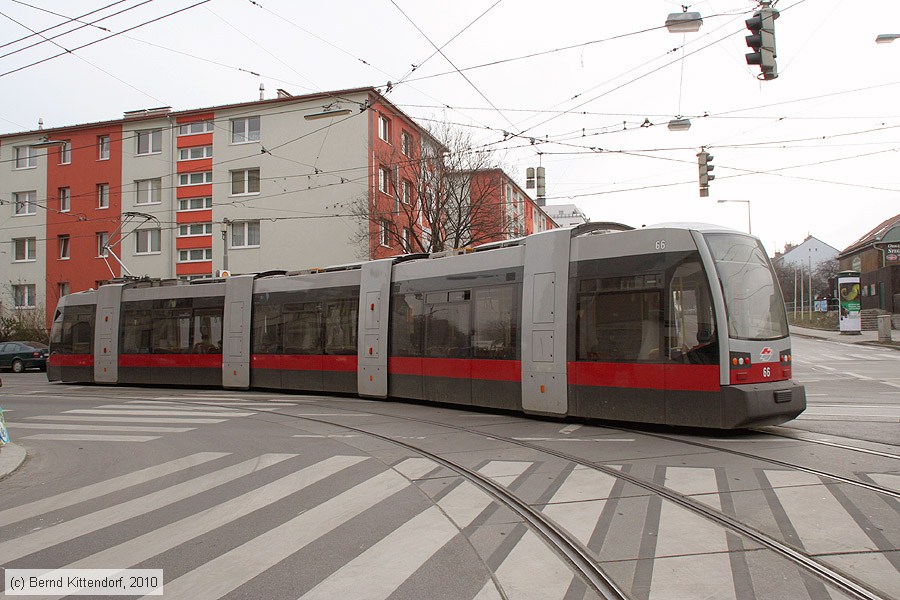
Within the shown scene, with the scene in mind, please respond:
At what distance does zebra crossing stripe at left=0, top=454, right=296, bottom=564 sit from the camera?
5.37 metres

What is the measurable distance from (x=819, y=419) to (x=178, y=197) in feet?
117

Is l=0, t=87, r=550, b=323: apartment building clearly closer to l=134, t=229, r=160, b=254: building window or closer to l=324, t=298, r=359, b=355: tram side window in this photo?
l=134, t=229, r=160, b=254: building window

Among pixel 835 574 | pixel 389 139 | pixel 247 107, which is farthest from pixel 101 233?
pixel 835 574

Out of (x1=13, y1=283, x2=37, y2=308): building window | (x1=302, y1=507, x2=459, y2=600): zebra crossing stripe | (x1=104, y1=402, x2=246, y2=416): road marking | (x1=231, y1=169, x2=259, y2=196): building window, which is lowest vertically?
(x1=104, y1=402, x2=246, y2=416): road marking

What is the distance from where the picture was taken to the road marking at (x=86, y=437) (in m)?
10.7

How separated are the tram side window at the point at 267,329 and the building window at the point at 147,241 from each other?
24071 millimetres

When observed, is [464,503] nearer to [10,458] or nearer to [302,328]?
[10,458]

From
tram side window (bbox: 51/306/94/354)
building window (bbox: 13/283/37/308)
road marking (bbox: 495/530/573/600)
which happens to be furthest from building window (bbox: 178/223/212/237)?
road marking (bbox: 495/530/573/600)

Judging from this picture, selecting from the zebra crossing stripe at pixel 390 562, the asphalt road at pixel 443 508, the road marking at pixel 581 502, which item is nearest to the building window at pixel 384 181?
the asphalt road at pixel 443 508

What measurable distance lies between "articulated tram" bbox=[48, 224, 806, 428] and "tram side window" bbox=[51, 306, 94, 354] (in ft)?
11.3

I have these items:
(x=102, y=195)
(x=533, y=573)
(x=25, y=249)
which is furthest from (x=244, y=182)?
(x=533, y=573)

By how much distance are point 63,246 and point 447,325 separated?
124 feet

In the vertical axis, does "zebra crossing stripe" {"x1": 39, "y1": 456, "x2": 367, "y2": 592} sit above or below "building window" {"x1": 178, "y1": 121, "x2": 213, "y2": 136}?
below

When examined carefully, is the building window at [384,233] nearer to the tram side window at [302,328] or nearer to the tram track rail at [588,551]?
the tram side window at [302,328]
